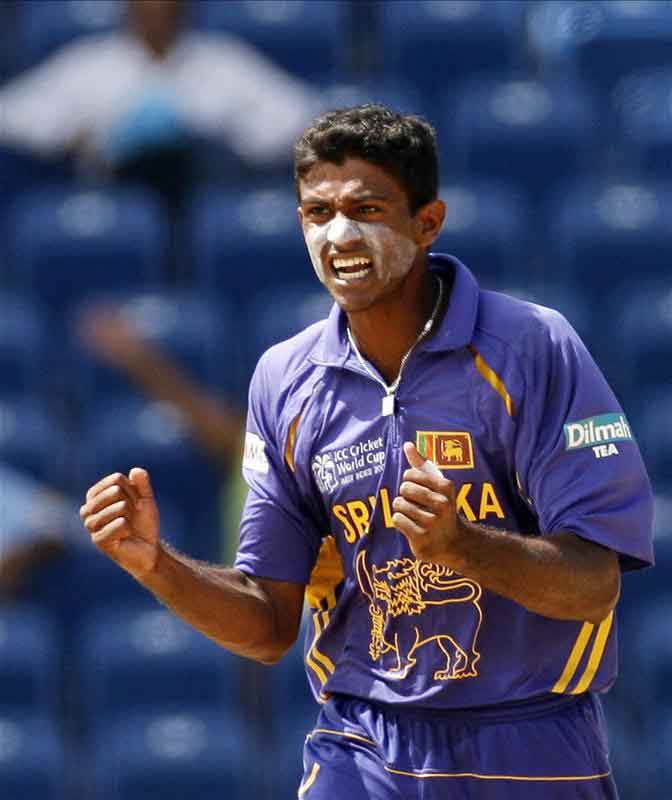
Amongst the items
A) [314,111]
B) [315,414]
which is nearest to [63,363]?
[314,111]

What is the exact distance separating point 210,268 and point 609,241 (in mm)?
1743

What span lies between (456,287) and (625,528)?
2.10ft

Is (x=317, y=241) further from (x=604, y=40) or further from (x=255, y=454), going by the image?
(x=604, y=40)

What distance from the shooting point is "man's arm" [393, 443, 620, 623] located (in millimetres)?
3305

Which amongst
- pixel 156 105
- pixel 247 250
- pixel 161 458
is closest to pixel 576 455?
pixel 161 458

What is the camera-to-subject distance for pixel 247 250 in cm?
801

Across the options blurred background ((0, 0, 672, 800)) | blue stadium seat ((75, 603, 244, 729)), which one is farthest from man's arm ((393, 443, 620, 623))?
blue stadium seat ((75, 603, 244, 729))

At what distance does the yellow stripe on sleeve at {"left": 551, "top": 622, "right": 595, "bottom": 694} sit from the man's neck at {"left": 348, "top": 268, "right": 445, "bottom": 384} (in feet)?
2.16

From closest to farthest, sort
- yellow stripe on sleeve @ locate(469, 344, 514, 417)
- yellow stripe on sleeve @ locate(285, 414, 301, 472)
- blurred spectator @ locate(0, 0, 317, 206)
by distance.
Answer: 1. yellow stripe on sleeve @ locate(469, 344, 514, 417)
2. yellow stripe on sleeve @ locate(285, 414, 301, 472)
3. blurred spectator @ locate(0, 0, 317, 206)

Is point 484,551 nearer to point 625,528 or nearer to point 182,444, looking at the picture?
point 625,528

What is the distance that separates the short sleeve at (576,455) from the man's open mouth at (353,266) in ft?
1.19

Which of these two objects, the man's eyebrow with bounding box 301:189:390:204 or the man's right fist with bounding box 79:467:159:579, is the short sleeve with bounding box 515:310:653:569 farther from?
the man's right fist with bounding box 79:467:159:579

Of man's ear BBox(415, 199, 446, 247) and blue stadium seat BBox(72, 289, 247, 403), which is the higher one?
blue stadium seat BBox(72, 289, 247, 403)

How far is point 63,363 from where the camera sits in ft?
25.6
